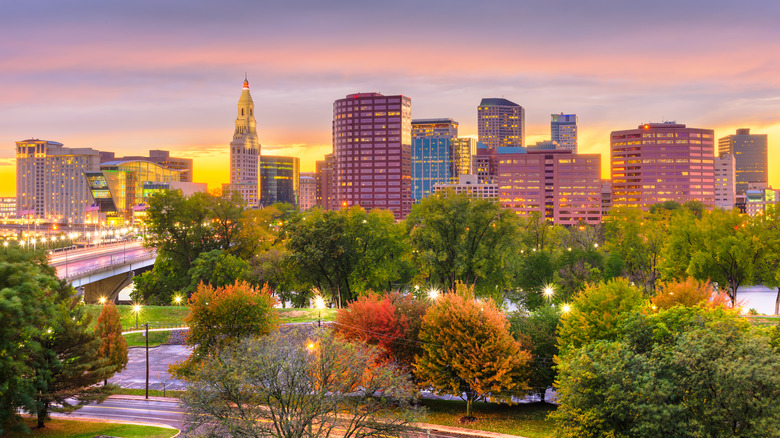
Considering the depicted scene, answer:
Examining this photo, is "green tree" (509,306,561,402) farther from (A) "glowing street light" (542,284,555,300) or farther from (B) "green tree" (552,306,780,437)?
(A) "glowing street light" (542,284,555,300)

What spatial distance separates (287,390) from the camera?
90.4 ft

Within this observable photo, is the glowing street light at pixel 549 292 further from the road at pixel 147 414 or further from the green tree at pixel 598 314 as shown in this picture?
the road at pixel 147 414

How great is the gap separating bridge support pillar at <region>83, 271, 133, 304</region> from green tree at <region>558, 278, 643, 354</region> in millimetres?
73413

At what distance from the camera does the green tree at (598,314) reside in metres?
36.2

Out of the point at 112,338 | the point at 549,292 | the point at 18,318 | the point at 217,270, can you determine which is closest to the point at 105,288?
the point at 217,270

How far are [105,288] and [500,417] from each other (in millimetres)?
79054

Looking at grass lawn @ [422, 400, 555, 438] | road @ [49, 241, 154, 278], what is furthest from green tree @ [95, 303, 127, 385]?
road @ [49, 241, 154, 278]

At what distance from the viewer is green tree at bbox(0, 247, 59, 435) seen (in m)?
24.4

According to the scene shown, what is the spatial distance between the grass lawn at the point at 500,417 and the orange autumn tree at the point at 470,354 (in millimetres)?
1354

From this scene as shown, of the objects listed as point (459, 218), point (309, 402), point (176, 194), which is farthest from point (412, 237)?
point (309, 402)

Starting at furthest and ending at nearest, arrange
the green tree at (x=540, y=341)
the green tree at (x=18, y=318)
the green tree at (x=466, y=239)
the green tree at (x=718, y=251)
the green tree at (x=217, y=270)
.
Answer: the green tree at (x=217, y=270), the green tree at (x=466, y=239), the green tree at (x=718, y=251), the green tree at (x=540, y=341), the green tree at (x=18, y=318)

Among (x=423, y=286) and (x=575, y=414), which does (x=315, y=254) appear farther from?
(x=575, y=414)

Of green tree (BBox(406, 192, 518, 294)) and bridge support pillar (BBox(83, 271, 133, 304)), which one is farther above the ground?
green tree (BBox(406, 192, 518, 294))

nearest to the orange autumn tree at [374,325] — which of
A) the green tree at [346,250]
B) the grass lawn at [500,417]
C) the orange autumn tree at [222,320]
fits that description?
the grass lawn at [500,417]
